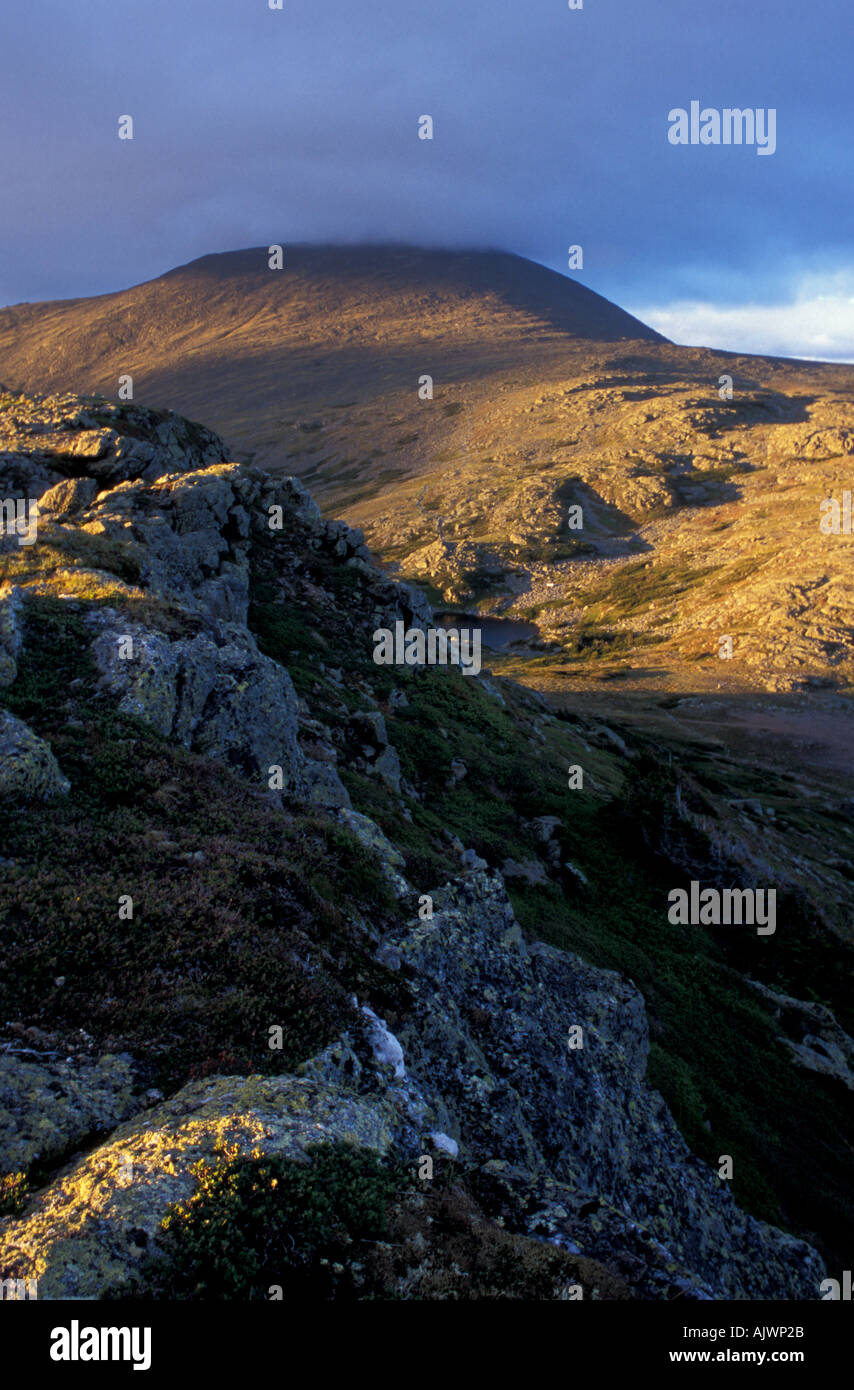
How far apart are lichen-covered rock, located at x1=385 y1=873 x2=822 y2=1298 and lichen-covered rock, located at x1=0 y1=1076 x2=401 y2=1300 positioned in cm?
257

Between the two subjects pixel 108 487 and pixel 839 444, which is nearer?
pixel 108 487

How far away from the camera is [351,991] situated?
10.6 meters

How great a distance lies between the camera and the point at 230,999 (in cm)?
886

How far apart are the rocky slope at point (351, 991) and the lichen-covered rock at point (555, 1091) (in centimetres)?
7

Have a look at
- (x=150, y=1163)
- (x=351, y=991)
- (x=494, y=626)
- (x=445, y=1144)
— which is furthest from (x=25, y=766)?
(x=494, y=626)

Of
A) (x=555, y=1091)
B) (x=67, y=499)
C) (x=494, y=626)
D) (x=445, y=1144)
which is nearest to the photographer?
(x=445, y=1144)

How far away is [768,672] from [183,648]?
90943 mm

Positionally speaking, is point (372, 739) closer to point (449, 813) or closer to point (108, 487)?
point (449, 813)

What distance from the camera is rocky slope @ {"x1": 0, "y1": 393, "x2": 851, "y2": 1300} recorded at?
7148mm

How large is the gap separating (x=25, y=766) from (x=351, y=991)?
6.53 metres
